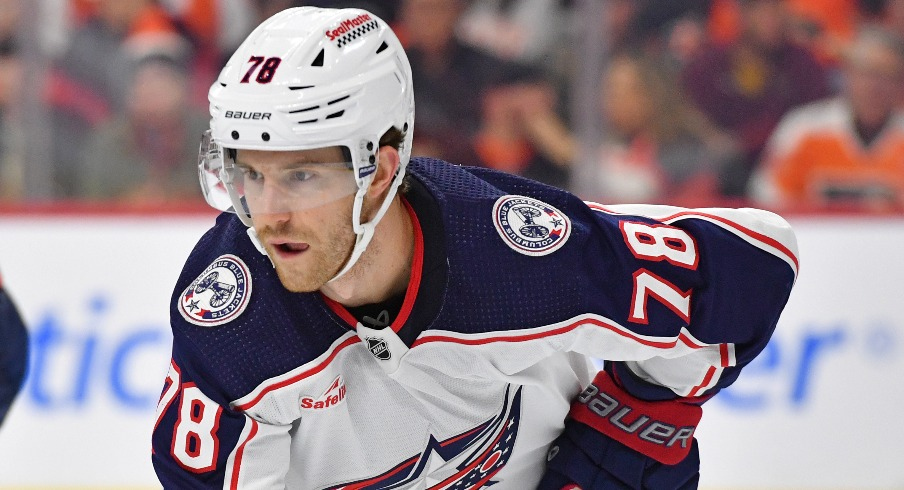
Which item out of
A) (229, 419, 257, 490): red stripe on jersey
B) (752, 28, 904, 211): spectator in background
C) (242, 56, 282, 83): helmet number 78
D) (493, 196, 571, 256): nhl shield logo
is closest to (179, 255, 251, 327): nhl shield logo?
(229, 419, 257, 490): red stripe on jersey

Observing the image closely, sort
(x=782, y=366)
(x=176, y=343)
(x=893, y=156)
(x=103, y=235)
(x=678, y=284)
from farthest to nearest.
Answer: (x=893, y=156)
(x=103, y=235)
(x=782, y=366)
(x=678, y=284)
(x=176, y=343)

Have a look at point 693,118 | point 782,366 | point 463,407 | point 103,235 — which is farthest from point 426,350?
point 693,118

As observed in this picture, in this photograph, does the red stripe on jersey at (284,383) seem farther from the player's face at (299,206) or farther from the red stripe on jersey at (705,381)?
the red stripe on jersey at (705,381)

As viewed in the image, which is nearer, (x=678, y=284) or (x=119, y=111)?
(x=678, y=284)

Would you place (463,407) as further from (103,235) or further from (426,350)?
(103,235)

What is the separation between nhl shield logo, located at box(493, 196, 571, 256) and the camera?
7.68 feet

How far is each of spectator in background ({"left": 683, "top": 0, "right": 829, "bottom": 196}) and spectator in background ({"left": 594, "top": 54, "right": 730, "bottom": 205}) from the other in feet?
0.25

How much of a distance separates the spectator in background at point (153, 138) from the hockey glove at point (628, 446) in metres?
2.69

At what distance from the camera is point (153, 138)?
16.6 ft

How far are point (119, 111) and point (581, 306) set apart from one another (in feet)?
10.5

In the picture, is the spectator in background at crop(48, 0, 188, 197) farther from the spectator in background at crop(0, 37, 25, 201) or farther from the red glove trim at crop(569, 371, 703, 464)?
the red glove trim at crop(569, 371, 703, 464)

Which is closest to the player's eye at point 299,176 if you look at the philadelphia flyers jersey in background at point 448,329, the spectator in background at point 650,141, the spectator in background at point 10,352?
the philadelphia flyers jersey in background at point 448,329

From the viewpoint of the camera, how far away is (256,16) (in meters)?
5.09

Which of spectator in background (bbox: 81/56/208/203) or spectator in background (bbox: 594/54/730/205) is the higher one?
spectator in background (bbox: 594/54/730/205)
